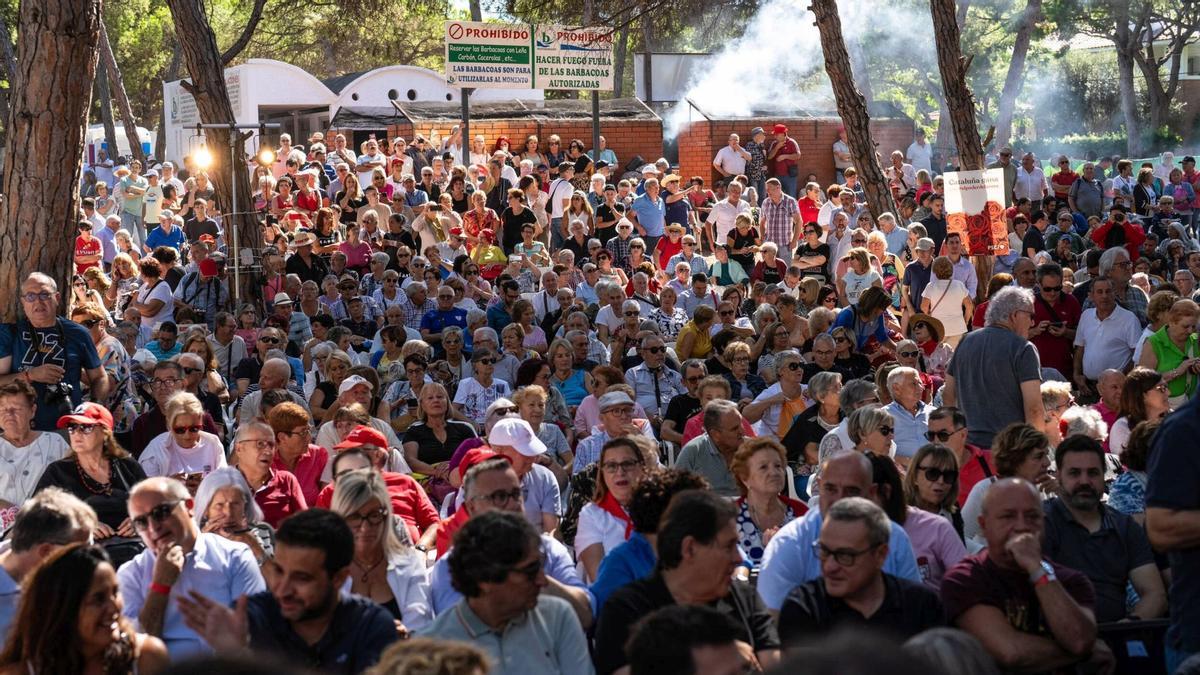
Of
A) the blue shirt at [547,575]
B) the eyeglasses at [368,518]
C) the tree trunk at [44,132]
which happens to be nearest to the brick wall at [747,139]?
the tree trunk at [44,132]

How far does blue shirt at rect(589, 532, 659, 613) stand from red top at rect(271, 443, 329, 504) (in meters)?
2.95

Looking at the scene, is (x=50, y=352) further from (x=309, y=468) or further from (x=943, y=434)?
(x=943, y=434)

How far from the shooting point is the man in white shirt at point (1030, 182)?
23.7 m

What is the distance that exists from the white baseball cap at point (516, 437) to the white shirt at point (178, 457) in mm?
1587

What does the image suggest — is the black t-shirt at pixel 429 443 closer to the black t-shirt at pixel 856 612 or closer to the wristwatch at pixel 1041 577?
the black t-shirt at pixel 856 612

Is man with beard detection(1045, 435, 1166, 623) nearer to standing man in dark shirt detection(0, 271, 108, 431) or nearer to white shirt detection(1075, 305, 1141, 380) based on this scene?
standing man in dark shirt detection(0, 271, 108, 431)

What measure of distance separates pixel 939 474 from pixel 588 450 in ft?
9.81

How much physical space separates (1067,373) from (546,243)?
354 inches

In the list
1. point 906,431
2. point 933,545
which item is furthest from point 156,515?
point 906,431

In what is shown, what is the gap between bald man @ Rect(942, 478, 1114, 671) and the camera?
4.86 metres

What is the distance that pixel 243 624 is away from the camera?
4.37 m

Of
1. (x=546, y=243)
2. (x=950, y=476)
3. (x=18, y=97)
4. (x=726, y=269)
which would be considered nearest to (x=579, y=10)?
(x=546, y=243)

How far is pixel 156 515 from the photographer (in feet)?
18.3

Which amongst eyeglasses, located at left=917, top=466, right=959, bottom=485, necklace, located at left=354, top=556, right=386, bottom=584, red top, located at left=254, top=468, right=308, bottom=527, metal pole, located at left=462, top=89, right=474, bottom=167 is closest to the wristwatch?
eyeglasses, located at left=917, top=466, right=959, bottom=485
